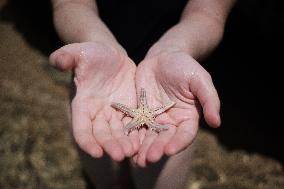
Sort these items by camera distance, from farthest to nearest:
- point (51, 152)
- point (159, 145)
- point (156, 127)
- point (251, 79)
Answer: point (251, 79) → point (51, 152) → point (156, 127) → point (159, 145)

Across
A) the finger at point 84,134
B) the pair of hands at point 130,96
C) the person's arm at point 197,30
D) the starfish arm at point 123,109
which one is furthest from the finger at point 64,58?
the person's arm at point 197,30

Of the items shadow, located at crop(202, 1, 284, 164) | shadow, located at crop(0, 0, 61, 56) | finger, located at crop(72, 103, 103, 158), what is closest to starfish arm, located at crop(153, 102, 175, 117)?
finger, located at crop(72, 103, 103, 158)

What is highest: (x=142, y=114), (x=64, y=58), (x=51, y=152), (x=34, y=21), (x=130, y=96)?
(x=64, y=58)

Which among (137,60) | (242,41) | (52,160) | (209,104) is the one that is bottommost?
(52,160)

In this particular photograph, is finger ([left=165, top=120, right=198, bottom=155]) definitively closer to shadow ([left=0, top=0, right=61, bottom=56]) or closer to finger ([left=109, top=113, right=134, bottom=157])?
finger ([left=109, top=113, right=134, bottom=157])

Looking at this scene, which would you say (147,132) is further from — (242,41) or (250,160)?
(242,41)

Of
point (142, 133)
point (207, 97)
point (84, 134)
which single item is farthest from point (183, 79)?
point (84, 134)

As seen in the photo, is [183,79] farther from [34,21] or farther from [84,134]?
[34,21]

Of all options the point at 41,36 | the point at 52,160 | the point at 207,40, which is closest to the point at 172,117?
the point at 207,40
